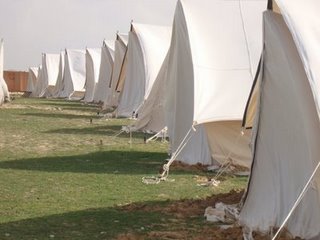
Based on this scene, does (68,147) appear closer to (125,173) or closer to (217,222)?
(125,173)

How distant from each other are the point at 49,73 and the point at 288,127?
4392cm

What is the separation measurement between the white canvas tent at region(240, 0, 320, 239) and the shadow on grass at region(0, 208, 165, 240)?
1.34 m

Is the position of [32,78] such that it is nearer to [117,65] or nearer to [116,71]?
[117,65]

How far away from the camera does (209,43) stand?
12.0 meters

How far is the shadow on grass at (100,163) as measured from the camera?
37.4 ft

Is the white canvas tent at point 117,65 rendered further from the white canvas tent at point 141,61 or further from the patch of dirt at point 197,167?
the patch of dirt at point 197,167

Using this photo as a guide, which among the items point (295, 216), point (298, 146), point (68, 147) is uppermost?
point (298, 146)

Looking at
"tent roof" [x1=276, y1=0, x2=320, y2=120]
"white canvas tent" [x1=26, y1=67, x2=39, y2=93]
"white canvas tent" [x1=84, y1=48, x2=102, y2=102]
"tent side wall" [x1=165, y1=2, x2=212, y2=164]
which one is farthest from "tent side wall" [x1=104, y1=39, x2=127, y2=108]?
"white canvas tent" [x1=26, y1=67, x2=39, y2=93]

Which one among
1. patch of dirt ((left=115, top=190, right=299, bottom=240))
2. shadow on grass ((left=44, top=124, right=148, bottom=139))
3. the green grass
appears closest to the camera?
patch of dirt ((left=115, top=190, right=299, bottom=240))

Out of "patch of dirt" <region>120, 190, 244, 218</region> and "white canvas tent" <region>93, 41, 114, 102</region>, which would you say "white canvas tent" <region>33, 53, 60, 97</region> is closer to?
"white canvas tent" <region>93, 41, 114, 102</region>

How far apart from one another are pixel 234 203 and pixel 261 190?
1092 mm

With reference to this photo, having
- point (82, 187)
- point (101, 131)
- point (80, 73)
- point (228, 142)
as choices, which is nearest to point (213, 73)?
point (228, 142)

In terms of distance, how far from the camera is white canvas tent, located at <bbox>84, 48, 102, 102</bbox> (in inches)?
1462

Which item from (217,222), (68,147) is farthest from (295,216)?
(68,147)
